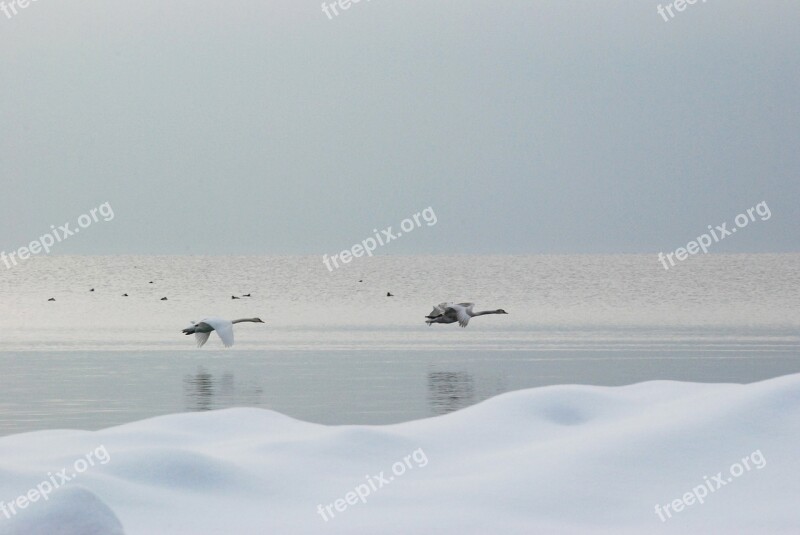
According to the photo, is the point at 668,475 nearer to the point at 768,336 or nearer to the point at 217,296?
the point at 768,336

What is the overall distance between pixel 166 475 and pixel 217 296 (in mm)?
84175

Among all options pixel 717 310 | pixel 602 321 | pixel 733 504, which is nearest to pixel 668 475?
pixel 733 504

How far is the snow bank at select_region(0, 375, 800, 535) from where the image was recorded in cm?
924

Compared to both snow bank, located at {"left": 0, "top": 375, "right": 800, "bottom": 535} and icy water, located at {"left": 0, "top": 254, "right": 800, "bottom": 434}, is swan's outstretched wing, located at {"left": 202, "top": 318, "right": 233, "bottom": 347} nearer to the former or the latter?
icy water, located at {"left": 0, "top": 254, "right": 800, "bottom": 434}

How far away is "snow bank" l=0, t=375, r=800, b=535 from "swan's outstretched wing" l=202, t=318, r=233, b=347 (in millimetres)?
19956

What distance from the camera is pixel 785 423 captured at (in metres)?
11.1

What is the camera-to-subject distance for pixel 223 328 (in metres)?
33.1

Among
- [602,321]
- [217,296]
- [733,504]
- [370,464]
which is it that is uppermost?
[217,296]

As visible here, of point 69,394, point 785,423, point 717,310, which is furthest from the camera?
point 717,310

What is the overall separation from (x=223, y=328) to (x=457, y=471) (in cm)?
2280

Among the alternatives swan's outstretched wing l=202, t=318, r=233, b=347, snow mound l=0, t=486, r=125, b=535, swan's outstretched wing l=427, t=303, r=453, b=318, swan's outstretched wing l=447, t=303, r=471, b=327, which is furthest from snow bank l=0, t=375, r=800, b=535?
swan's outstretched wing l=427, t=303, r=453, b=318

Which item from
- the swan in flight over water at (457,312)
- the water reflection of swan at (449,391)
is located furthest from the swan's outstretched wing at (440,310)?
the water reflection of swan at (449,391)

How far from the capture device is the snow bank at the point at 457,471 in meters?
9.24

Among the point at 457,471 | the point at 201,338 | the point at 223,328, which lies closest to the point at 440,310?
the point at 201,338
